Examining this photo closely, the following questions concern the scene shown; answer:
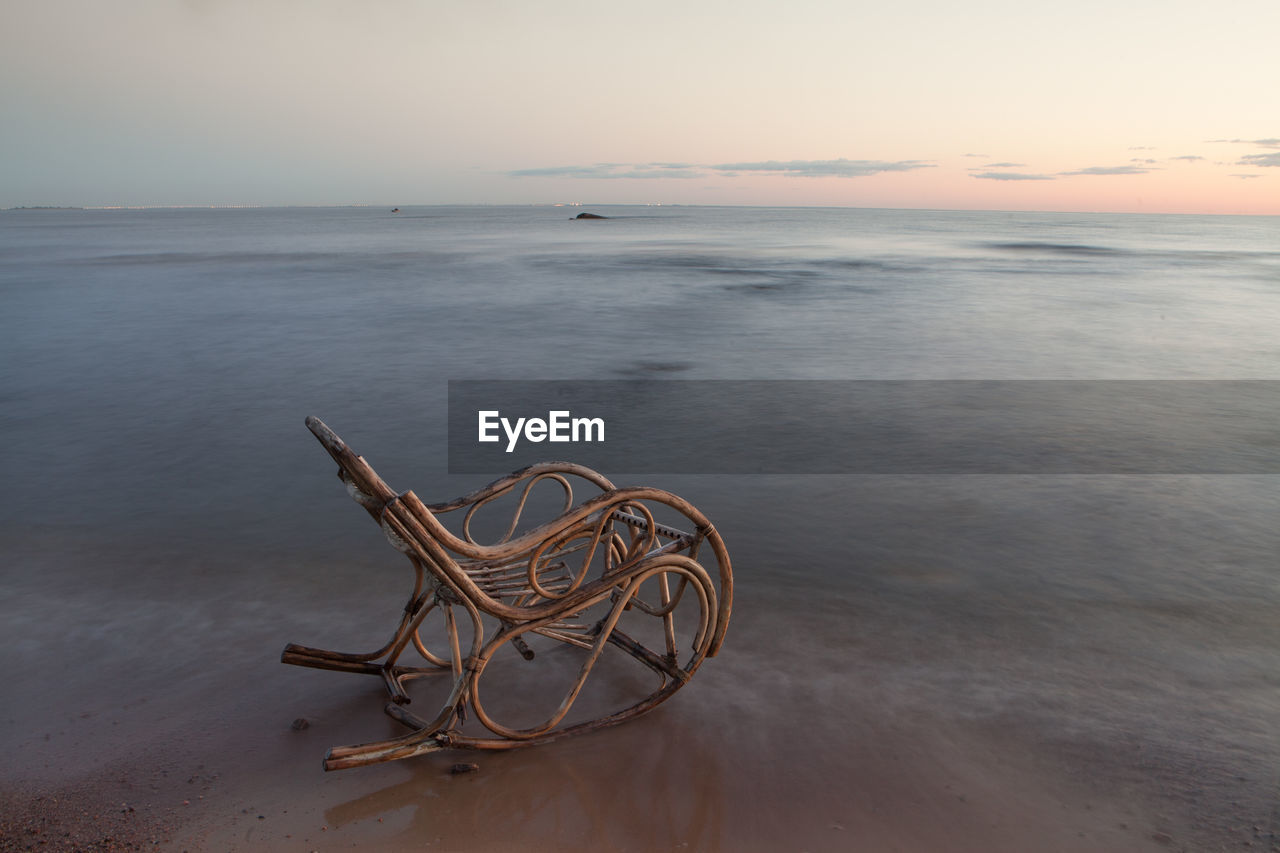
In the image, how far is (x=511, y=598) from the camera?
3.33 meters

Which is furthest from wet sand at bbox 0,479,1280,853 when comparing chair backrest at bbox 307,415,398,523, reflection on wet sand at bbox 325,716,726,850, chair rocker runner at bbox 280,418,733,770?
chair backrest at bbox 307,415,398,523

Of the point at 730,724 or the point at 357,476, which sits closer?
the point at 357,476

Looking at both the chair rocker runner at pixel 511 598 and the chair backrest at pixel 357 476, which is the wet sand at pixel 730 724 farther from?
the chair backrest at pixel 357 476

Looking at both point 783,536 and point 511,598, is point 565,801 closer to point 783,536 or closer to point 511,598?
point 511,598

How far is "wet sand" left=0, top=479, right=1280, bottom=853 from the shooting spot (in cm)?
230

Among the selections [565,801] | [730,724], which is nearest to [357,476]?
[565,801]

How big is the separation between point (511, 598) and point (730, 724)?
1.01 metres

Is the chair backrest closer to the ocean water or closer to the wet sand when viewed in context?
the wet sand

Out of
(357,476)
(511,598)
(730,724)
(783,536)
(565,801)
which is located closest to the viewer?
(357,476)

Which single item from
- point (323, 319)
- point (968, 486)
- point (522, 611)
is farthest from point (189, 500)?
point (323, 319)

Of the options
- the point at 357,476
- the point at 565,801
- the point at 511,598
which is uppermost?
the point at 357,476

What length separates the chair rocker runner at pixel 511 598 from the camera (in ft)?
7.51

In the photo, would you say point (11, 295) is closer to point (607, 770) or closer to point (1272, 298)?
point (607, 770)

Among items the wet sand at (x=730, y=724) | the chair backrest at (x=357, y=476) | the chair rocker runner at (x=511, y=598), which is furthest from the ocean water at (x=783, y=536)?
the chair backrest at (x=357, y=476)
